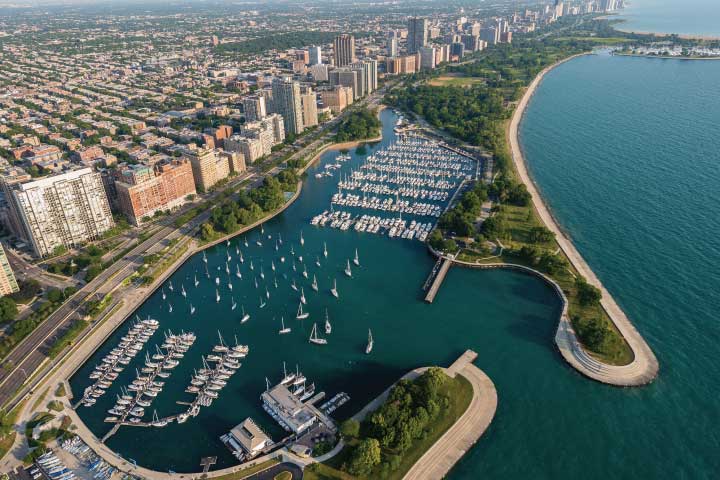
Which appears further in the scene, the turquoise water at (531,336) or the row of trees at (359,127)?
the row of trees at (359,127)

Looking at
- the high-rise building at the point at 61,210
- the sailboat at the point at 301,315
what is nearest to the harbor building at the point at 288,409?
the sailboat at the point at 301,315

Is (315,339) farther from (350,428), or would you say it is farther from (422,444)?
(422,444)

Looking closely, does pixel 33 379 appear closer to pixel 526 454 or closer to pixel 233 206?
pixel 233 206

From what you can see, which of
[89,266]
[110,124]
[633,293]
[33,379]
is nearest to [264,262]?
[89,266]

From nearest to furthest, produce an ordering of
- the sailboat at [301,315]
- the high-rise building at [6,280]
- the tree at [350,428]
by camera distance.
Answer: the tree at [350,428] → the sailboat at [301,315] → the high-rise building at [6,280]

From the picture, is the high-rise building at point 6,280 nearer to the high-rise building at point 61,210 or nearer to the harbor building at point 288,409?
the high-rise building at point 61,210

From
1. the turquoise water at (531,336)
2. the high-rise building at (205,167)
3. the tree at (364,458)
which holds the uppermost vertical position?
the high-rise building at (205,167)

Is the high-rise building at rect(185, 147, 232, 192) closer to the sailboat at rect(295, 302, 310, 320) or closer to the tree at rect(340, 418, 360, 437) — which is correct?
the sailboat at rect(295, 302, 310, 320)
